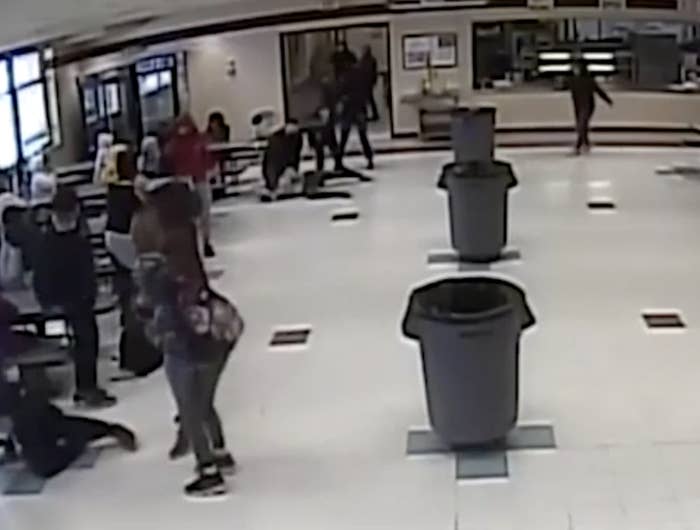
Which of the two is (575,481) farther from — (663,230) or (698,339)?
(663,230)

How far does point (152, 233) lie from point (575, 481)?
2.42 metres

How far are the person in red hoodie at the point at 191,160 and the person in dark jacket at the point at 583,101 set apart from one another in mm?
6027

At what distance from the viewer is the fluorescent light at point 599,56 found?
58.6 feet

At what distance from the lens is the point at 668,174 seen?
14516 millimetres

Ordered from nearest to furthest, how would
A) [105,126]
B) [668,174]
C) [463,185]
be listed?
[463,185]
[668,174]
[105,126]

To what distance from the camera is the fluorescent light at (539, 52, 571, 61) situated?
58.8ft

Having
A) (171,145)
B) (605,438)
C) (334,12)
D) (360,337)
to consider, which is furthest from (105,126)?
(605,438)

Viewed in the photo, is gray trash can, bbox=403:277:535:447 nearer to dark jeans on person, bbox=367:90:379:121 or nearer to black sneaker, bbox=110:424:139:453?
black sneaker, bbox=110:424:139:453

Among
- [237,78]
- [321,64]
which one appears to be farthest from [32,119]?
[321,64]

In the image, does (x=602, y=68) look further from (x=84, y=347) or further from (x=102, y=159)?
(x=84, y=347)

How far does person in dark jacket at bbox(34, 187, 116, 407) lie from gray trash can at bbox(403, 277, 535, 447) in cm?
191

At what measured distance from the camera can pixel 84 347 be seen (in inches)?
297

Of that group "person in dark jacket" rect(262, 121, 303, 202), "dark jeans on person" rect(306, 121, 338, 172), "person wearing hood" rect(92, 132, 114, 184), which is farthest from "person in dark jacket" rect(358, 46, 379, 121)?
"person wearing hood" rect(92, 132, 114, 184)

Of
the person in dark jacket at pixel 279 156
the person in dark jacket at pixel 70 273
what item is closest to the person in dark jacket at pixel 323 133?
the person in dark jacket at pixel 279 156
